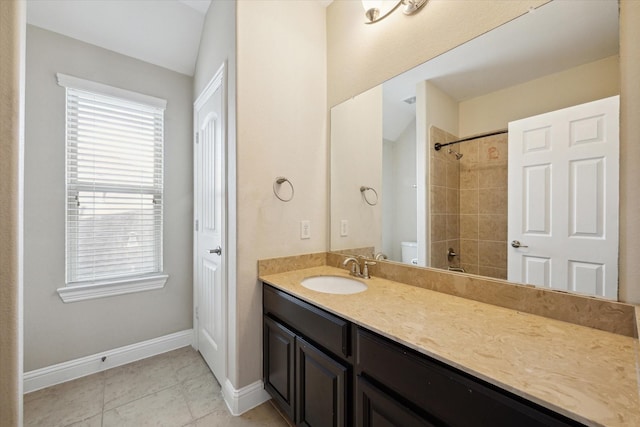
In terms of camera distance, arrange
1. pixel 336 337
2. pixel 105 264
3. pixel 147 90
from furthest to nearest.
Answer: pixel 147 90 < pixel 105 264 < pixel 336 337

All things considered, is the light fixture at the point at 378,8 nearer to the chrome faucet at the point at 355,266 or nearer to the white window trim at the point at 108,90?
the chrome faucet at the point at 355,266

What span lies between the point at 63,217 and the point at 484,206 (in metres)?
→ 2.71

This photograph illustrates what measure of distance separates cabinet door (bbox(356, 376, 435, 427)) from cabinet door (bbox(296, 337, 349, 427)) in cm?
8

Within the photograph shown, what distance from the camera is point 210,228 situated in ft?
6.46

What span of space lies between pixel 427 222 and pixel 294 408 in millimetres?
1212

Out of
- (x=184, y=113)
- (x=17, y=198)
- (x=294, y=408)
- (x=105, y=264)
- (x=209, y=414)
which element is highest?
(x=184, y=113)

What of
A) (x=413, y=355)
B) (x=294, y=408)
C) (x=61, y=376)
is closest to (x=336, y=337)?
(x=413, y=355)

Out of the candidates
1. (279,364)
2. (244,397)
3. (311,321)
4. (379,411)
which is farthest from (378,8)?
(244,397)

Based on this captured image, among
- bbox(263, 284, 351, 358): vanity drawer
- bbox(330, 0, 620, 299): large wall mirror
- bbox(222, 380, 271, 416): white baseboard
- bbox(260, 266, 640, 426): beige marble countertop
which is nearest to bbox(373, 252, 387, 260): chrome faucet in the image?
bbox(330, 0, 620, 299): large wall mirror

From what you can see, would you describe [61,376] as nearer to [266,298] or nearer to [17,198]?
[266,298]

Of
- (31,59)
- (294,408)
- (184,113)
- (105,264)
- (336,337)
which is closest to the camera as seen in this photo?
(336,337)

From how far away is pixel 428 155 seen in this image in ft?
4.52

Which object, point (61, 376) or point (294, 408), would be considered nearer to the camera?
point (294, 408)

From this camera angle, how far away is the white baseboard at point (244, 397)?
1549 millimetres
